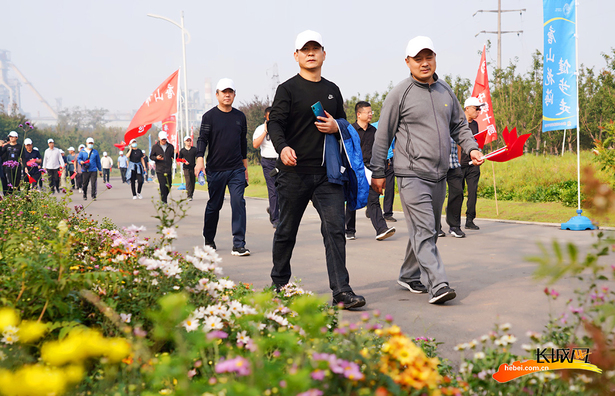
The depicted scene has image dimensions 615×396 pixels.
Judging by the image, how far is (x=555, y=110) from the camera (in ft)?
33.9

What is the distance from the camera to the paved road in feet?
14.7

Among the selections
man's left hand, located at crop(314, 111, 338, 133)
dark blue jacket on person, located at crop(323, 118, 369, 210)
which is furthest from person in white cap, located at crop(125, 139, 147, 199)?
man's left hand, located at crop(314, 111, 338, 133)

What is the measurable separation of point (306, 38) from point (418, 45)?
1018 millimetres

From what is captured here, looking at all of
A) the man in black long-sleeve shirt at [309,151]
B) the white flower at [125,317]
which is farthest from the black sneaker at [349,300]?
the white flower at [125,317]

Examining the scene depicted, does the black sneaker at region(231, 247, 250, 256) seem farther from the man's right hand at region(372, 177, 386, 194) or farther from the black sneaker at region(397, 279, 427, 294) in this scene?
the man's right hand at region(372, 177, 386, 194)

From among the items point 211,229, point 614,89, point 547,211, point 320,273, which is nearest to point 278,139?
point 320,273

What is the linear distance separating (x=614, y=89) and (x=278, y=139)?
26.7m

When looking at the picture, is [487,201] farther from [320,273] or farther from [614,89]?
[614,89]

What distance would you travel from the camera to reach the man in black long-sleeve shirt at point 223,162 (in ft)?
25.7

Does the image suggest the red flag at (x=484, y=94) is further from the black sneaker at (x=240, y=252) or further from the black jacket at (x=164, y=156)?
the black jacket at (x=164, y=156)

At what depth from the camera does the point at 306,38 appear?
4824 millimetres

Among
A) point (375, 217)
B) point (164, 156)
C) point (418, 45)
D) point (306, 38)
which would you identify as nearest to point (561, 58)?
point (375, 217)

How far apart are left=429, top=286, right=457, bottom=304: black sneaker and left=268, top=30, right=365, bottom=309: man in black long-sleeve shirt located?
648 millimetres

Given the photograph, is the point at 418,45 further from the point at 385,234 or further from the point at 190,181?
the point at 190,181
